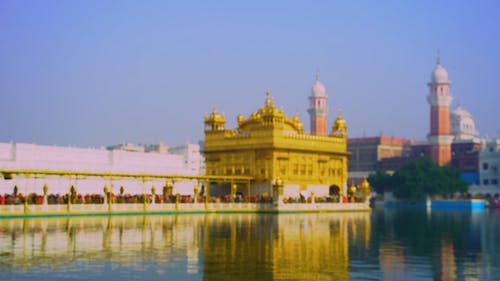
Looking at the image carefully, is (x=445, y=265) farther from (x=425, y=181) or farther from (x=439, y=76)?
(x=439, y=76)

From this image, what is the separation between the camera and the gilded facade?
59781 millimetres

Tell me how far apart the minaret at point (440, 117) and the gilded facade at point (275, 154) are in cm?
7331

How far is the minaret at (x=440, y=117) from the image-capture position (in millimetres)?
136500

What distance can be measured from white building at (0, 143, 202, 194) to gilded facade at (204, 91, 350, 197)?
19.2 ft

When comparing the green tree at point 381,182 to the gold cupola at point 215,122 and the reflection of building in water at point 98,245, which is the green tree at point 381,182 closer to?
the gold cupola at point 215,122

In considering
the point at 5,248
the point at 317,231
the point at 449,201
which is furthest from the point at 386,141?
the point at 5,248

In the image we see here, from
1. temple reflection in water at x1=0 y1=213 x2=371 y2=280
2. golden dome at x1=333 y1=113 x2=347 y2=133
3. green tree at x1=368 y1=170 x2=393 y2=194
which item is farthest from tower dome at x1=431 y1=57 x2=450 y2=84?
temple reflection in water at x1=0 y1=213 x2=371 y2=280

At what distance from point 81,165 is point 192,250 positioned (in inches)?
1708

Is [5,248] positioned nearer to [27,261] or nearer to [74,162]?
[27,261]

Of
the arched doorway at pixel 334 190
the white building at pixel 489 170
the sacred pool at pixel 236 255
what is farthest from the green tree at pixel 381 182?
the sacred pool at pixel 236 255

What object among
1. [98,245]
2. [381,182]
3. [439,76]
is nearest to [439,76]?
[439,76]

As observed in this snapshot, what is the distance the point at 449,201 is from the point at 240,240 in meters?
85.4

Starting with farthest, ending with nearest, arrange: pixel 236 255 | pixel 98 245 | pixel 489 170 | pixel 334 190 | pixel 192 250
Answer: pixel 489 170, pixel 334 190, pixel 98 245, pixel 192 250, pixel 236 255

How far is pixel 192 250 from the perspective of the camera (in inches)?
854
